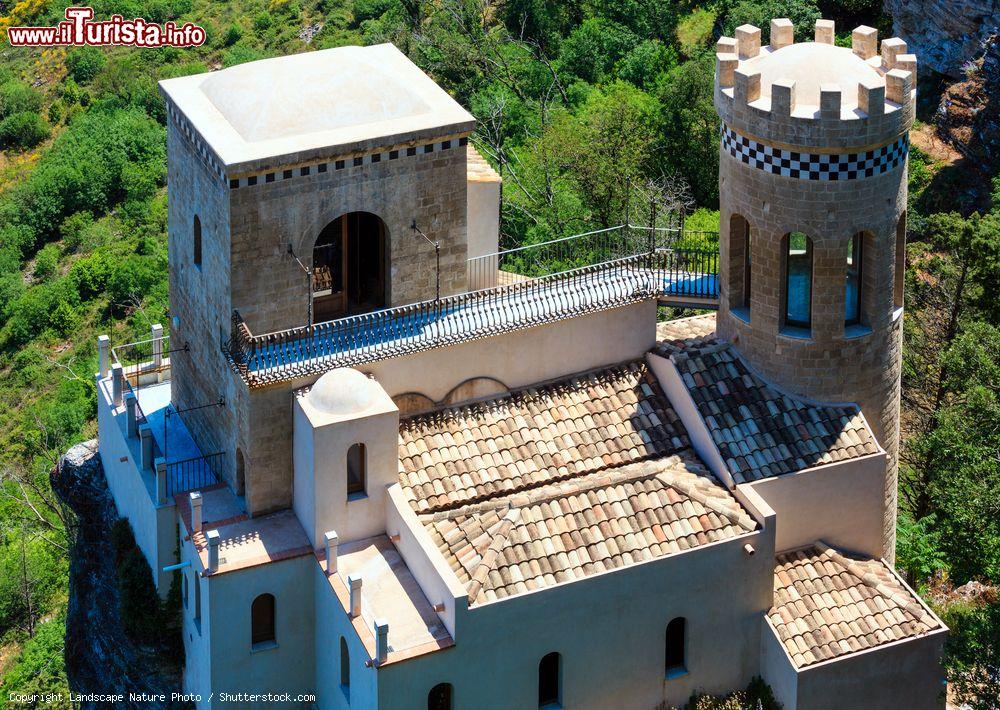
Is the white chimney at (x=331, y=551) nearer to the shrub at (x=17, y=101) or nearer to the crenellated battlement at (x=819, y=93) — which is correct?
the crenellated battlement at (x=819, y=93)

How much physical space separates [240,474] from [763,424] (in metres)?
10.5

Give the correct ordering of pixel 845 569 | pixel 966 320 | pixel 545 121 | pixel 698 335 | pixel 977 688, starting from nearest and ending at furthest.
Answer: pixel 977 688, pixel 845 569, pixel 698 335, pixel 966 320, pixel 545 121

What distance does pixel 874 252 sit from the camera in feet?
107

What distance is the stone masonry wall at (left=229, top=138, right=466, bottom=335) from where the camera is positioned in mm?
31516

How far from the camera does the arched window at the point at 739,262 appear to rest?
3328 centimetres

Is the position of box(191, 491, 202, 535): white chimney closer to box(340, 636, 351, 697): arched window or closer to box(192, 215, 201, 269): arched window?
box(340, 636, 351, 697): arched window

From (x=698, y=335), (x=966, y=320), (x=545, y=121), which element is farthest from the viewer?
(x=545, y=121)

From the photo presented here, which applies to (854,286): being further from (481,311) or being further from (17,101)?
(17,101)

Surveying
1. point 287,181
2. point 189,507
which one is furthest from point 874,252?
point 189,507

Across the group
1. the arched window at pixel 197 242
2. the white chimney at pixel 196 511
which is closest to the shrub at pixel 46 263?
the arched window at pixel 197 242

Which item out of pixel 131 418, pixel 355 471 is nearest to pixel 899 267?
pixel 355 471

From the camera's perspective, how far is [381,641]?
96.1 feet

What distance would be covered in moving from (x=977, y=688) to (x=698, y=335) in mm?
9206

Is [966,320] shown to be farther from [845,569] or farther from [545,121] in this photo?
[545,121]
